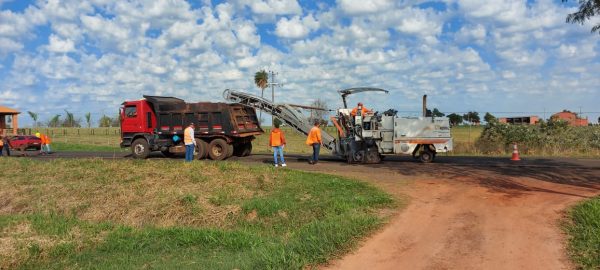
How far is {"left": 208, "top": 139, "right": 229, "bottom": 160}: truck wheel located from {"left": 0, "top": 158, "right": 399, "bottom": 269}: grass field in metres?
4.55

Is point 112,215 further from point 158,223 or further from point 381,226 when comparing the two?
point 381,226

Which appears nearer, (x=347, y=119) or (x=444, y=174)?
(x=444, y=174)

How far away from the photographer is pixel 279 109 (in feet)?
72.0

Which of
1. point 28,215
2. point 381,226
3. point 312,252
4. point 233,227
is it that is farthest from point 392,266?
point 28,215

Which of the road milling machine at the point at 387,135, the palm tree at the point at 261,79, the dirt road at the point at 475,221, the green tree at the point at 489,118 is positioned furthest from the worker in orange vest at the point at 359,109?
the palm tree at the point at 261,79

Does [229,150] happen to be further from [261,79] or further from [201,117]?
[261,79]

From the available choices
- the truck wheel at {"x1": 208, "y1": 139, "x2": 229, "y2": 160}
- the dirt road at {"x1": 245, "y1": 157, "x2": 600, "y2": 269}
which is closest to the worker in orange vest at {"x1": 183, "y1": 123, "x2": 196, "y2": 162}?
the truck wheel at {"x1": 208, "y1": 139, "x2": 229, "y2": 160}

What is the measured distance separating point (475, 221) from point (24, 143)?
2890 cm

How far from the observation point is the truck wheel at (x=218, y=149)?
20875mm

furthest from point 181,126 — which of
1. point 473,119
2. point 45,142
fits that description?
point 473,119

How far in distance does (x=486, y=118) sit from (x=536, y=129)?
3614mm

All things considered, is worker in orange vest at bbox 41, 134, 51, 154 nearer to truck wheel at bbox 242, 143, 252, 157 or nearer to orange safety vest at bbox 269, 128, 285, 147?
truck wheel at bbox 242, 143, 252, 157

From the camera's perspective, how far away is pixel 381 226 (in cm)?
835

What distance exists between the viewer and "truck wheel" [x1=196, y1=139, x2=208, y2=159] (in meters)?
21.0
